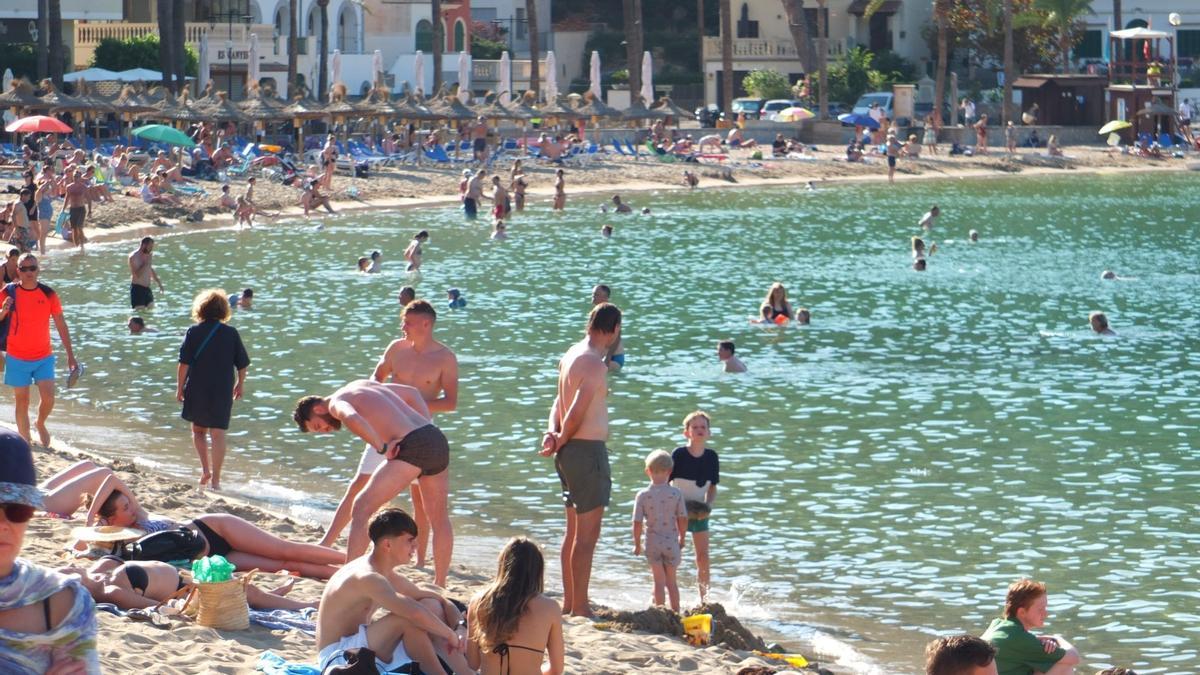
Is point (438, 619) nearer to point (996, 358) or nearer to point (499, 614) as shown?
point (499, 614)

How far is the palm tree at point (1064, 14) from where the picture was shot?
2896 inches

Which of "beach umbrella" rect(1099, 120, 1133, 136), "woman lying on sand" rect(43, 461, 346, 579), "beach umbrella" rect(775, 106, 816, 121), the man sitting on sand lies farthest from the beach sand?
"beach umbrella" rect(1099, 120, 1133, 136)

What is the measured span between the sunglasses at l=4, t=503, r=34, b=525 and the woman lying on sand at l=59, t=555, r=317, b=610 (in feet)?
16.5

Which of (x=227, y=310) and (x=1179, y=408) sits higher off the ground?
(x=227, y=310)

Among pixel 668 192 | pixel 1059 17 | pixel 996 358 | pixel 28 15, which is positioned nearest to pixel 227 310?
pixel 996 358

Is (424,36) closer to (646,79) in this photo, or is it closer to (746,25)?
(746,25)

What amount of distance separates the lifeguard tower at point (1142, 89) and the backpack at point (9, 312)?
2369 inches

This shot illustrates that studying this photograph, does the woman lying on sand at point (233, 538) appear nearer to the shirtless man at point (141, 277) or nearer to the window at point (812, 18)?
the shirtless man at point (141, 277)

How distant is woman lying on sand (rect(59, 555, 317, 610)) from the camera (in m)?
8.84

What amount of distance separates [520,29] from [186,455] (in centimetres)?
7250

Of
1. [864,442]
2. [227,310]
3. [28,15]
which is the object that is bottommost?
[864,442]

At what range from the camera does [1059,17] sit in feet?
243

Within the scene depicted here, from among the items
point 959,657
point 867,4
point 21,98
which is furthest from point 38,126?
point 867,4

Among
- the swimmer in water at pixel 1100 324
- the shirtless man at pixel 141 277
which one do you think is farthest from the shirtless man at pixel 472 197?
the swimmer in water at pixel 1100 324
